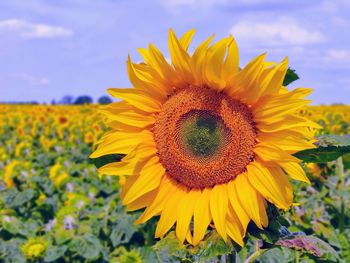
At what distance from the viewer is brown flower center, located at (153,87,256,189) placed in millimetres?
2238

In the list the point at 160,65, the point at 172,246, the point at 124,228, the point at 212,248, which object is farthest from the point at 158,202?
the point at 124,228

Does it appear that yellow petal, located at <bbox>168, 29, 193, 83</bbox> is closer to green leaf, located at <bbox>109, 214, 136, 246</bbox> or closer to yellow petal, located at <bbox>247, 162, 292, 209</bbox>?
yellow petal, located at <bbox>247, 162, 292, 209</bbox>

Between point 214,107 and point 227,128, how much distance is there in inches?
3.5

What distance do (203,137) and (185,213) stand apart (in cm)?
28

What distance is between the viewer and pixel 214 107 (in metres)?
2.27

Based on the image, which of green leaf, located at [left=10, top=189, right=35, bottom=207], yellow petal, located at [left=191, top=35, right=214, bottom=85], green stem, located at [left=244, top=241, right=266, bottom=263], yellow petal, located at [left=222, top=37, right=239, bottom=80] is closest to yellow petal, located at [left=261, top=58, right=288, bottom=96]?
yellow petal, located at [left=222, top=37, right=239, bottom=80]

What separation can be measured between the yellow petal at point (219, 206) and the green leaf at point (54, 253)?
2304 millimetres

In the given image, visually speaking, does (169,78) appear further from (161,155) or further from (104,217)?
(104,217)

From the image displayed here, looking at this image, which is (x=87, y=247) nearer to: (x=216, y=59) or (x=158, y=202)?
(x=158, y=202)

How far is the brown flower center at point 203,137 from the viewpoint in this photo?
7.34 ft

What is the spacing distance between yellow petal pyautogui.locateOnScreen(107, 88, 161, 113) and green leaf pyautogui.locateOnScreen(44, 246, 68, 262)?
2.27 m

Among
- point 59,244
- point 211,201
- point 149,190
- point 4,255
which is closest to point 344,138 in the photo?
point 211,201

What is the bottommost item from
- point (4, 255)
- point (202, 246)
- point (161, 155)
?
point (4, 255)

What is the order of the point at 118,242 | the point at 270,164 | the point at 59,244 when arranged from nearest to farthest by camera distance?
the point at 270,164
the point at 59,244
the point at 118,242
